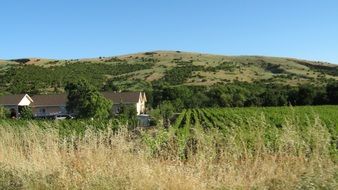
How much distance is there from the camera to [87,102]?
75.1 m

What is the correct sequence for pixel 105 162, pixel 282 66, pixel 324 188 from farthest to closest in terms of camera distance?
pixel 282 66, pixel 105 162, pixel 324 188

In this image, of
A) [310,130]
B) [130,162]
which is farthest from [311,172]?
[130,162]

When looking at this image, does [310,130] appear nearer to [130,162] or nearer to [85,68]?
[130,162]

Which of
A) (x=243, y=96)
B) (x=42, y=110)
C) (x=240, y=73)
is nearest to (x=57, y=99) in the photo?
(x=42, y=110)

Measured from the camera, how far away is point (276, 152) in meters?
6.84

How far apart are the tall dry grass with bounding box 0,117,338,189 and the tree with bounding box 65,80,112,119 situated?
6609 cm

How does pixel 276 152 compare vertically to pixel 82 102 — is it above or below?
above

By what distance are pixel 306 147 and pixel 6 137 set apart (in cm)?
631

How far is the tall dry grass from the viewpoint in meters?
6.03

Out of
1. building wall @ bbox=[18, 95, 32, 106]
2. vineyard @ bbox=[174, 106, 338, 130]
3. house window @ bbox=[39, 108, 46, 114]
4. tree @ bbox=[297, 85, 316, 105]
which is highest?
vineyard @ bbox=[174, 106, 338, 130]

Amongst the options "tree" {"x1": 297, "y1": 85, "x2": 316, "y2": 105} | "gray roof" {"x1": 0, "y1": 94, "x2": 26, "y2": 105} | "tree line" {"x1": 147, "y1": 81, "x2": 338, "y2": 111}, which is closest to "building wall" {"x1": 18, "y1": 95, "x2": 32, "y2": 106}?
"gray roof" {"x1": 0, "y1": 94, "x2": 26, "y2": 105}

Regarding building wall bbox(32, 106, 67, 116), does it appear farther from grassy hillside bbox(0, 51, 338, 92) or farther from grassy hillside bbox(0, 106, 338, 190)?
grassy hillside bbox(0, 106, 338, 190)

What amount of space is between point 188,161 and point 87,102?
69183mm

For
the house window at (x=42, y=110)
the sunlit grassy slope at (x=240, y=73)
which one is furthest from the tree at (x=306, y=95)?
the house window at (x=42, y=110)
